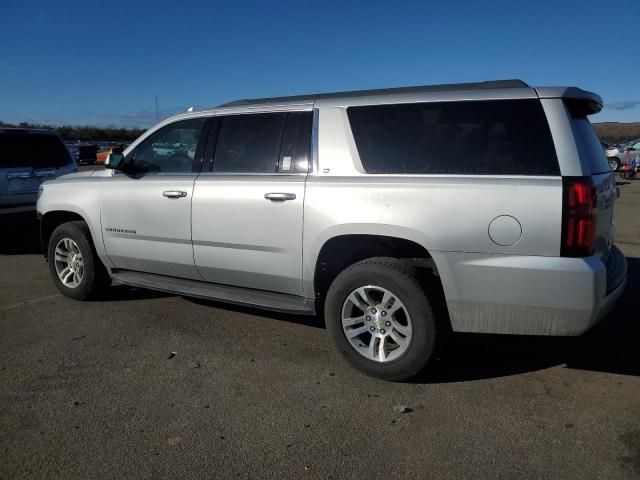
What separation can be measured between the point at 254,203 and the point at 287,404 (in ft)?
5.01

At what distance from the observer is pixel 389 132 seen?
384cm

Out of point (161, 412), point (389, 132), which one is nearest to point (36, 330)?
point (161, 412)

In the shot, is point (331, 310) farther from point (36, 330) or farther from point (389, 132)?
point (36, 330)

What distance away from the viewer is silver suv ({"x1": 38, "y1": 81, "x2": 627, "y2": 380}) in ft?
10.8

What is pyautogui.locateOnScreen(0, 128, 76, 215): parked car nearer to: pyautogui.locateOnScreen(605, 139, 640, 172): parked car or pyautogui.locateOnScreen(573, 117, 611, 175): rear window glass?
pyautogui.locateOnScreen(573, 117, 611, 175): rear window glass

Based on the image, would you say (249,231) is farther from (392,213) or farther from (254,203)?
(392,213)

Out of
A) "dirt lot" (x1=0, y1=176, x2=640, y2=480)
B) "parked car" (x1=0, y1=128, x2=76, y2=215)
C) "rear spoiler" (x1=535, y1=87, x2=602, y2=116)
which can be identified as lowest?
"dirt lot" (x1=0, y1=176, x2=640, y2=480)

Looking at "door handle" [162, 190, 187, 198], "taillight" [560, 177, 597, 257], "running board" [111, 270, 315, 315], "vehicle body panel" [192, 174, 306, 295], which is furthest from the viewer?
"door handle" [162, 190, 187, 198]

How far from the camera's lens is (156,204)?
190 inches

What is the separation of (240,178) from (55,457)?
2.33 m

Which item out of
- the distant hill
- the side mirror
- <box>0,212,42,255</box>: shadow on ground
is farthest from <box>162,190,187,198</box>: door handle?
the distant hill

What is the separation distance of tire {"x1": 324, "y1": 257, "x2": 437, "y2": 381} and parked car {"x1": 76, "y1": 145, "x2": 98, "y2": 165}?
1046 inches

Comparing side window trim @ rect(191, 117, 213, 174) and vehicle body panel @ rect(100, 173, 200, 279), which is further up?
side window trim @ rect(191, 117, 213, 174)

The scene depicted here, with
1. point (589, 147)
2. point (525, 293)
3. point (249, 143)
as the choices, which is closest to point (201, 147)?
point (249, 143)
